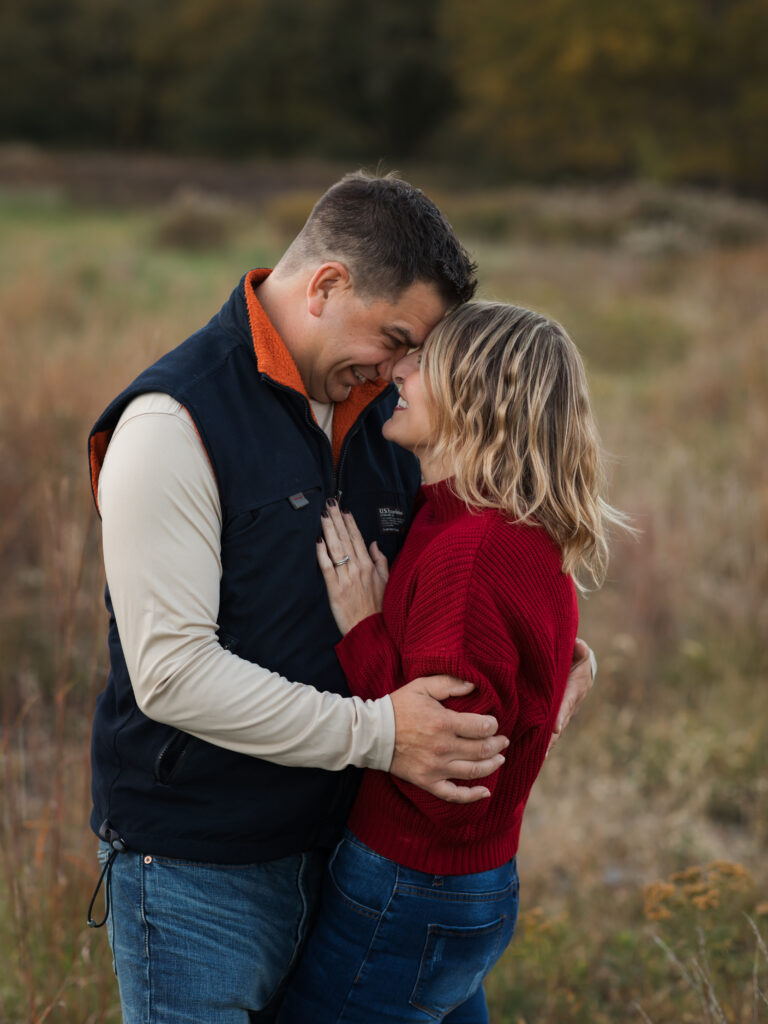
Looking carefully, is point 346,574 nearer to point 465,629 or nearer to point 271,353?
point 465,629

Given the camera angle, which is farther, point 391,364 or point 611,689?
point 611,689

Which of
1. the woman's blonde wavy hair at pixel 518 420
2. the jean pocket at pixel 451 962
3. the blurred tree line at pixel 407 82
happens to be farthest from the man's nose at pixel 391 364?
the blurred tree line at pixel 407 82

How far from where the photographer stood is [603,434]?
720 cm

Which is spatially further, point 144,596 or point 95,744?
point 95,744

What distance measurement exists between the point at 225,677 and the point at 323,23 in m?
41.8

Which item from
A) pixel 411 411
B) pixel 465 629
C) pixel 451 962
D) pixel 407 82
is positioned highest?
pixel 411 411

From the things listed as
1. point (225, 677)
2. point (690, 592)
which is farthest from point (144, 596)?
point (690, 592)

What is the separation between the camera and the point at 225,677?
1700 mm

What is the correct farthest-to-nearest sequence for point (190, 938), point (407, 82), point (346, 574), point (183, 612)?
point (407, 82), point (346, 574), point (190, 938), point (183, 612)

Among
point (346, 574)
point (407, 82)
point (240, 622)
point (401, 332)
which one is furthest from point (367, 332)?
point (407, 82)

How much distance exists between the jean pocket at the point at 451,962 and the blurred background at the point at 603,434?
582 mm

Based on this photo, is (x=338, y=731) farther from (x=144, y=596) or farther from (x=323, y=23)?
(x=323, y=23)

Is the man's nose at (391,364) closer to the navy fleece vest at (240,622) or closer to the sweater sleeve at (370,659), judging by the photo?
the navy fleece vest at (240,622)

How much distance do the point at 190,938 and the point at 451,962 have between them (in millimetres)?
473
